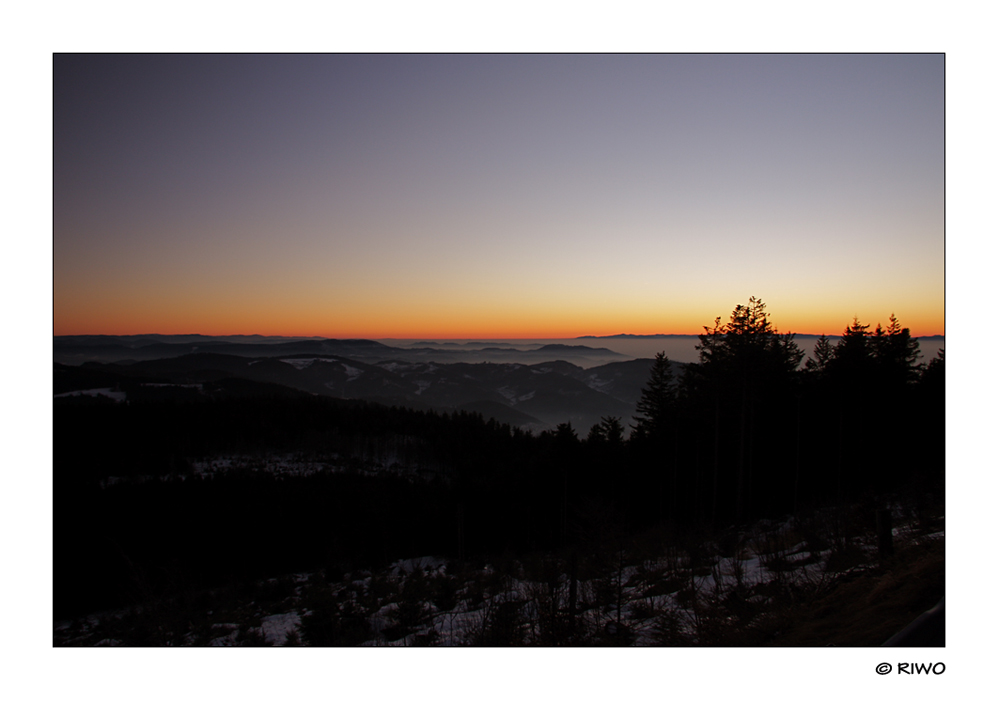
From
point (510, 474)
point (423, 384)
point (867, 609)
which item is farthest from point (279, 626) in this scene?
point (423, 384)

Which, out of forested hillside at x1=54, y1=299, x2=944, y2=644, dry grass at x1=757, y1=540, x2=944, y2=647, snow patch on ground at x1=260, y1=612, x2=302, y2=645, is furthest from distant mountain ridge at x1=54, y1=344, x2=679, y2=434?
snow patch on ground at x1=260, y1=612, x2=302, y2=645

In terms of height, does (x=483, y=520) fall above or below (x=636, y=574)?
below

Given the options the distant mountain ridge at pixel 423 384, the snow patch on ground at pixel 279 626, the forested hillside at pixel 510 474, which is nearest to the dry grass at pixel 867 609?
the forested hillside at pixel 510 474

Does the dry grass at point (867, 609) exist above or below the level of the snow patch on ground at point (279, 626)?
above

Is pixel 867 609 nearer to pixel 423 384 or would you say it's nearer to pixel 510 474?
pixel 510 474

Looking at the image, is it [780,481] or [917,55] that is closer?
[917,55]

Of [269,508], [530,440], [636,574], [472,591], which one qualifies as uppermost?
[636,574]

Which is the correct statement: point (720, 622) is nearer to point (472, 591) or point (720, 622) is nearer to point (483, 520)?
point (472, 591)

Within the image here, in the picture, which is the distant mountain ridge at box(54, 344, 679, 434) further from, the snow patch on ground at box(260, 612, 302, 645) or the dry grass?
the snow patch on ground at box(260, 612, 302, 645)

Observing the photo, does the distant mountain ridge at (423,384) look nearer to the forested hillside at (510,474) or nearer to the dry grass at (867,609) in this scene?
the forested hillside at (510,474)

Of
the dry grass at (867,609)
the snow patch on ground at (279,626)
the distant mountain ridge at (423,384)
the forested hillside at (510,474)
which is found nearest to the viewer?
the dry grass at (867,609)

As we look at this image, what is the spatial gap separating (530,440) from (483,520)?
18.8 m
